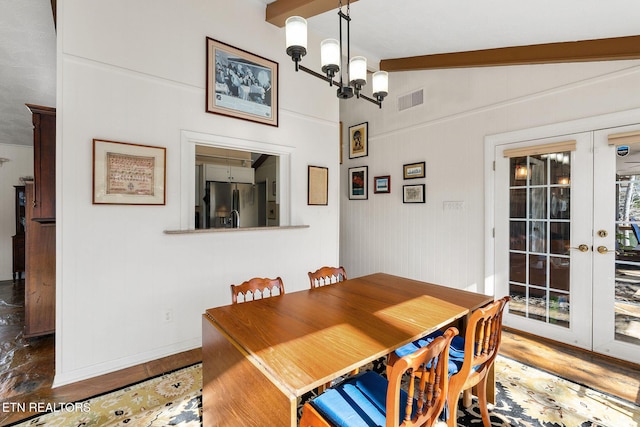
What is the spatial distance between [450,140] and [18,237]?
7.46 metres

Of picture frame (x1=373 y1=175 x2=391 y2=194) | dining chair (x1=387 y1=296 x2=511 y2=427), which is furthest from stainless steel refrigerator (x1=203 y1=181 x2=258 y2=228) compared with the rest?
dining chair (x1=387 y1=296 x2=511 y2=427)

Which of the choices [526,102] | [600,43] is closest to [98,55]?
[526,102]

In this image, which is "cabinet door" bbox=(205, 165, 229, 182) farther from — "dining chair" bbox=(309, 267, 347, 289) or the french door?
the french door

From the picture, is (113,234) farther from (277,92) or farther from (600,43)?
(600,43)

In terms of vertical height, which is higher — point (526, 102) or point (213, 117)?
point (526, 102)

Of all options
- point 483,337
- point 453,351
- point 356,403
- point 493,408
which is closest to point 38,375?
point 356,403

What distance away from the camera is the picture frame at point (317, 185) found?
3.57m

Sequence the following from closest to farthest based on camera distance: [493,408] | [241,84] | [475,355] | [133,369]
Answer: [475,355]
[493,408]
[133,369]
[241,84]

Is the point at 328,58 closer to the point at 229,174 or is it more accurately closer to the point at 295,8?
the point at 295,8

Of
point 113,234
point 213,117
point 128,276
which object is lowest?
point 128,276

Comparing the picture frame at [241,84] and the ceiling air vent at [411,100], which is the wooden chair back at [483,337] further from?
the ceiling air vent at [411,100]

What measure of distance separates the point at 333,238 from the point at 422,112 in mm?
2084

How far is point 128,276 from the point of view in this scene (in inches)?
94.6

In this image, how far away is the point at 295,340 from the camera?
131 centimetres
